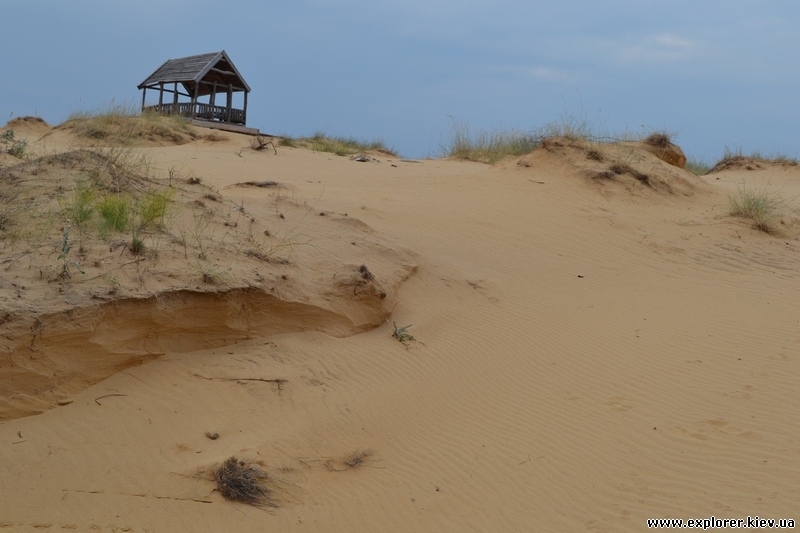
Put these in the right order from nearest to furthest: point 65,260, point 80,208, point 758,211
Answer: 1. point 65,260
2. point 80,208
3. point 758,211

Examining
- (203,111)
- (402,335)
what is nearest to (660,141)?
(402,335)

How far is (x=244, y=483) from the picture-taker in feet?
11.1

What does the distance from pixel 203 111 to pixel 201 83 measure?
200 cm

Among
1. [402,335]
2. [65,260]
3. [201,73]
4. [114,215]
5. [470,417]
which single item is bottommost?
[470,417]

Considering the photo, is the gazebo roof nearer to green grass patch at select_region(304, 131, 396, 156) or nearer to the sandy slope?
green grass patch at select_region(304, 131, 396, 156)

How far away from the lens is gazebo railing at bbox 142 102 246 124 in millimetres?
18719

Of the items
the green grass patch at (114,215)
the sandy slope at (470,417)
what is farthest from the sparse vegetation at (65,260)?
the sandy slope at (470,417)

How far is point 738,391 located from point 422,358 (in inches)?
87.0

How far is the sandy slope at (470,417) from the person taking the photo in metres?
3.36

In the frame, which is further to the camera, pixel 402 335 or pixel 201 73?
pixel 201 73

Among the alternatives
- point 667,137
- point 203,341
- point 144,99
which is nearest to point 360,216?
point 203,341

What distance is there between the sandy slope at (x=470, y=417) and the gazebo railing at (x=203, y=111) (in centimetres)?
1259

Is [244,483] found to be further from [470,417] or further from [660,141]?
[660,141]

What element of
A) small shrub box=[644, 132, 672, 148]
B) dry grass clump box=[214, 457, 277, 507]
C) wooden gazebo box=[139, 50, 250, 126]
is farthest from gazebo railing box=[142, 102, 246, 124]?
dry grass clump box=[214, 457, 277, 507]
